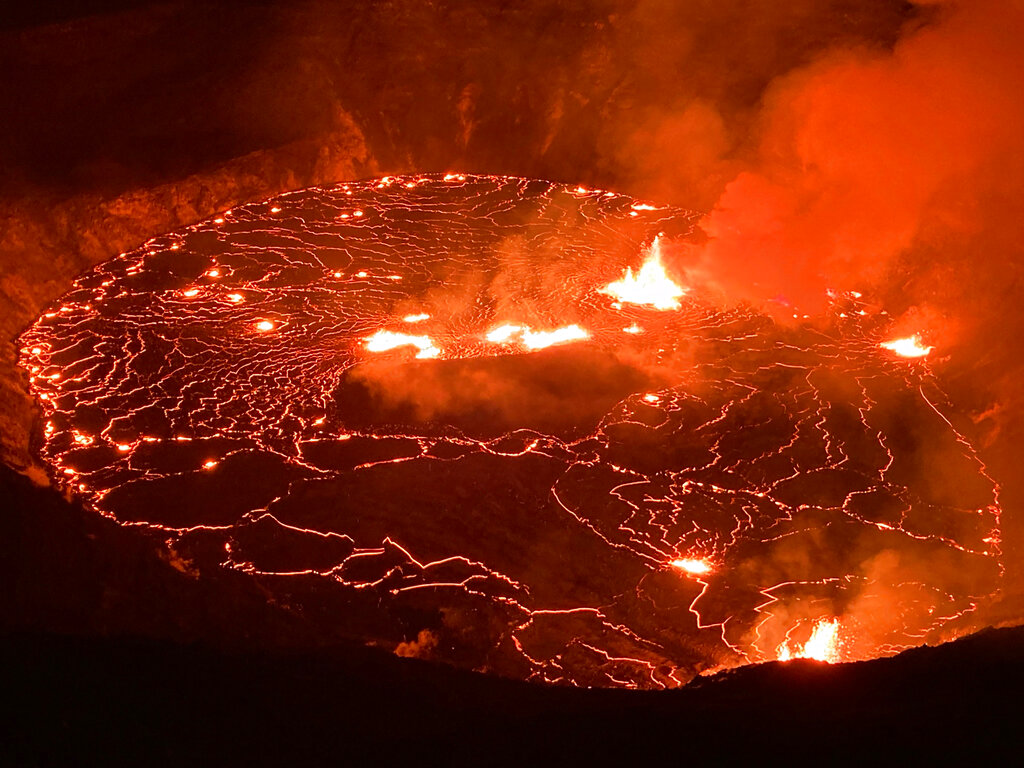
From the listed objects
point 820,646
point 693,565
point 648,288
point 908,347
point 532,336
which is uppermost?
point 648,288

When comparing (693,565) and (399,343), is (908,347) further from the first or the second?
(399,343)

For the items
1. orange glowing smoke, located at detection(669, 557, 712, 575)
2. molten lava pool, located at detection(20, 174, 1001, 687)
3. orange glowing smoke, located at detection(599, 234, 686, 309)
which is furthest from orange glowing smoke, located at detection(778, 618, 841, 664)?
orange glowing smoke, located at detection(599, 234, 686, 309)

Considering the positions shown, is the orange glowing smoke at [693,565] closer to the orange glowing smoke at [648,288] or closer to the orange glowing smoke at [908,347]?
the orange glowing smoke at [648,288]

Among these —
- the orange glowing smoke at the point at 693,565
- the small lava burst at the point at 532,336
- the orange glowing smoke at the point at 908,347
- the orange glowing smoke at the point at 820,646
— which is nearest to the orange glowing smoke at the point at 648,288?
the small lava burst at the point at 532,336

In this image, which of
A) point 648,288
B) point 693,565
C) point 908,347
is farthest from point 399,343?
point 908,347

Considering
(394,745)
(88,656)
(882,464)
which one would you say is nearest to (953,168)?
(882,464)

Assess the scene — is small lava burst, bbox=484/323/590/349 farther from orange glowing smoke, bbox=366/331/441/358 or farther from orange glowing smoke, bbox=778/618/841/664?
orange glowing smoke, bbox=778/618/841/664
